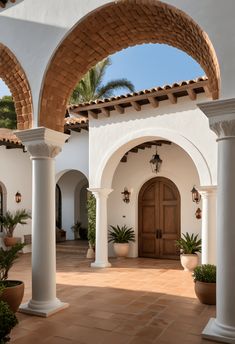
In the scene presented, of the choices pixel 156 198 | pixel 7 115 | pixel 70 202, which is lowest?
pixel 70 202

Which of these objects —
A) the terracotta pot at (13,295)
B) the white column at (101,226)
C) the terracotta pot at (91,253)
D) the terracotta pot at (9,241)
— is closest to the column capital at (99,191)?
the white column at (101,226)

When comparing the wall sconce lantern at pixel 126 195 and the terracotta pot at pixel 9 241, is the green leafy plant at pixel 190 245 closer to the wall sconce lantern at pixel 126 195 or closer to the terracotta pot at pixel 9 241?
the wall sconce lantern at pixel 126 195

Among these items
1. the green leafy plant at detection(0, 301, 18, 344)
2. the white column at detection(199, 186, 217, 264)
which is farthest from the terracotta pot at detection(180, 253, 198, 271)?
the green leafy plant at detection(0, 301, 18, 344)

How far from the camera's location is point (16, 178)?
14906mm

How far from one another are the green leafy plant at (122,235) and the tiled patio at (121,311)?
2.46 meters

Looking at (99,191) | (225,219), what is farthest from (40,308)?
(99,191)

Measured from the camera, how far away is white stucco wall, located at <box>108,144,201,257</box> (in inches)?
A: 476

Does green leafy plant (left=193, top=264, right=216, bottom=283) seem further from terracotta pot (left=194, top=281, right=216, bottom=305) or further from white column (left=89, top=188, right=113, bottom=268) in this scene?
white column (left=89, top=188, right=113, bottom=268)

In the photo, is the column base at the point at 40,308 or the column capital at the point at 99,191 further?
the column capital at the point at 99,191

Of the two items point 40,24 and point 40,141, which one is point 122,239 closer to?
point 40,141

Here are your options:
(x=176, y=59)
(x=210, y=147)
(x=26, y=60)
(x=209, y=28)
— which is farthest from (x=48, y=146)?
(x=176, y=59)

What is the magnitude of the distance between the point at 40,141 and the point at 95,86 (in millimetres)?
17169

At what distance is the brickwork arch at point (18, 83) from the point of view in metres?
6.29

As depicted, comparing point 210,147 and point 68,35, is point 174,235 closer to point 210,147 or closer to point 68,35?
point 210,147
